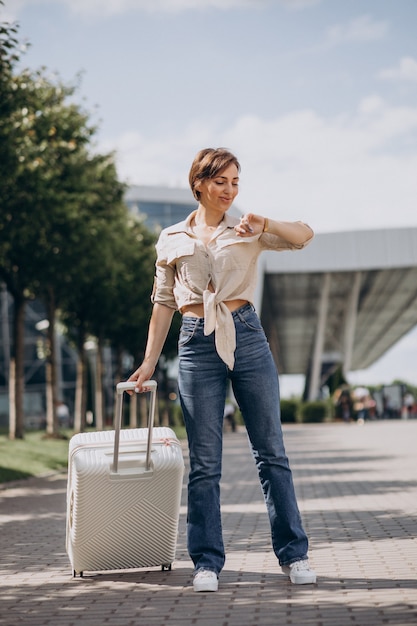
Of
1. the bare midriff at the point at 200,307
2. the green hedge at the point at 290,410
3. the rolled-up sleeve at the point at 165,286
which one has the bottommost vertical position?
the green hedge at the point at 290,410

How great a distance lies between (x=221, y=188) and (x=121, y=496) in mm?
1663

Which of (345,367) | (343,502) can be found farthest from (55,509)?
(345,367)

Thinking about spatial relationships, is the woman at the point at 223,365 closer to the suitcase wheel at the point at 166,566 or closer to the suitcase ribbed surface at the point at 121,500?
the suitcase ribbed surface at the point at 121,500

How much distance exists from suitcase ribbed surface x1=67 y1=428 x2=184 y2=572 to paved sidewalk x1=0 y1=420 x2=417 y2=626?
168mm

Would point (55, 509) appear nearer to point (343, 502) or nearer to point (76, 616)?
point (343, 502)

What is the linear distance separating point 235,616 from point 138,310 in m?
31.6

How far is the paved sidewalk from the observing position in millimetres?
4781

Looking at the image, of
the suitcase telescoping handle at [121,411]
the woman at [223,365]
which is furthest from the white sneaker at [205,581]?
the suitcase telescoping handle at [121,411]

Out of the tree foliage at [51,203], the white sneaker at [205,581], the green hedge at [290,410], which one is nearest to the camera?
the white sneaker at [205,581]

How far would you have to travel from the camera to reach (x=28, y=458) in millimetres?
19719

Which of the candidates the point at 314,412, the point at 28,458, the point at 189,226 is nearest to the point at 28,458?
the point at 28,458

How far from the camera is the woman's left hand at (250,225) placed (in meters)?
5.42

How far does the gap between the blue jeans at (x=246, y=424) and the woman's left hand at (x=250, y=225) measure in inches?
16.3

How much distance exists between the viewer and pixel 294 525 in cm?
550
